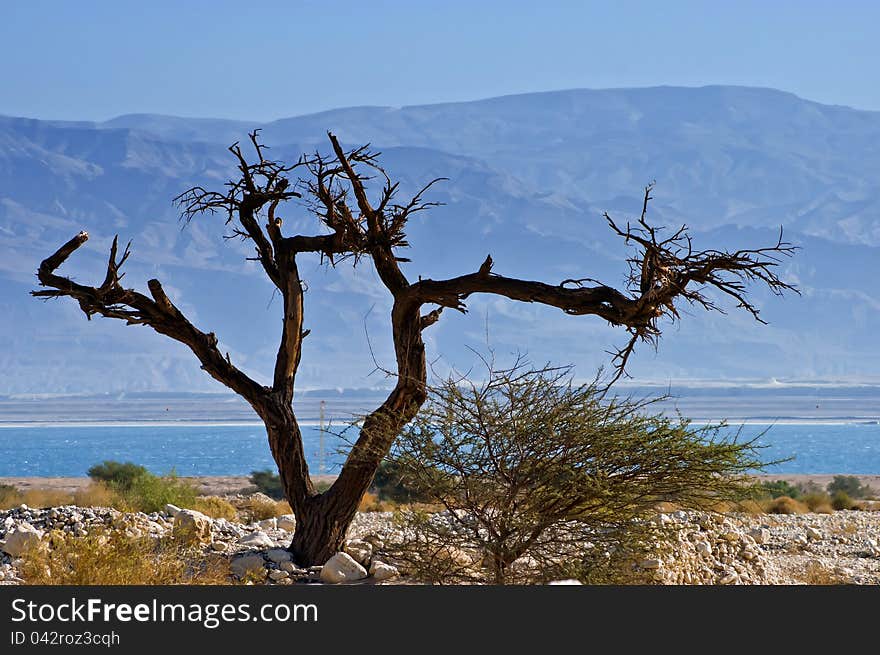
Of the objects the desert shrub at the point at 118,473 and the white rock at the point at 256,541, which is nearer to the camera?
the white rock at the point at 256,541

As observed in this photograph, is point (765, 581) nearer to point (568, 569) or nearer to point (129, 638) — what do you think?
point (568, 569)

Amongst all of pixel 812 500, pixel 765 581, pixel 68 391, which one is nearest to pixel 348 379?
pixel 68 391

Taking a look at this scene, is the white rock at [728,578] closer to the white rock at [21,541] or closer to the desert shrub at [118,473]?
the white rock at [21,541]

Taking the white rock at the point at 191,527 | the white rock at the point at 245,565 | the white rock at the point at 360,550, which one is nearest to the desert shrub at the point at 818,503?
the white rock at the point at 360,550

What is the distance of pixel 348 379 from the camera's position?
6230 inches

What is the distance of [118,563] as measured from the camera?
32.0 feet

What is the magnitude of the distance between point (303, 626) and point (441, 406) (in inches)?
161

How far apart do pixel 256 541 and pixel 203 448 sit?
248 feet

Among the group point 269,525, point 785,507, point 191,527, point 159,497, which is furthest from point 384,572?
point 785,507

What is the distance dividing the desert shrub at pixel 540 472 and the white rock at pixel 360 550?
1242mm

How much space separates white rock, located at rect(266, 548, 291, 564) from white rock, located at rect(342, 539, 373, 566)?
0.55 m

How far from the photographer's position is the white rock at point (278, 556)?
12.2 metres

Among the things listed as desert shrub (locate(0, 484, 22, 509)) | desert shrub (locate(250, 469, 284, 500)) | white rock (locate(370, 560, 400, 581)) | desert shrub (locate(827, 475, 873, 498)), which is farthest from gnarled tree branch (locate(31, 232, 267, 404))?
desert shrub (locate(827, 475, 873, 498))

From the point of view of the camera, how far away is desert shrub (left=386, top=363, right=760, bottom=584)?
1058cm
